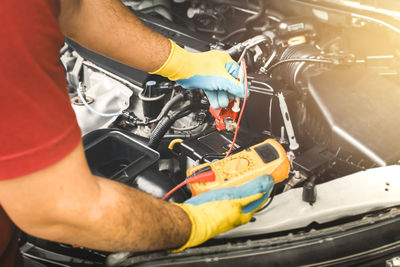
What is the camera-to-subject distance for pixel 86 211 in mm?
724

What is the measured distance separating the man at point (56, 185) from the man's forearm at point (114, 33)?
6 centimetres

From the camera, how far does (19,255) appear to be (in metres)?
0.94

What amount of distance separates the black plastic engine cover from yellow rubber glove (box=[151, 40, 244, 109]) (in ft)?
1.08

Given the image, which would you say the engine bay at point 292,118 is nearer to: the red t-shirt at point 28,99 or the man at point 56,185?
the man at point 56,185

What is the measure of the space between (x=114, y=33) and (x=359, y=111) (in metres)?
0.96

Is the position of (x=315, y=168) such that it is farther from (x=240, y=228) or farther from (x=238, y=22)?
(x=238, y=22)

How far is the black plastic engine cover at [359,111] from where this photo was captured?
113cm

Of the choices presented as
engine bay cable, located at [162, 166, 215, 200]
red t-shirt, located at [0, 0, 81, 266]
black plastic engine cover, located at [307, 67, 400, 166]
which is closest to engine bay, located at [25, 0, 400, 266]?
black plastic engine cover, located at [307, 67, 400, 166]

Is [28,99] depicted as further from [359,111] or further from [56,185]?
[359,111]

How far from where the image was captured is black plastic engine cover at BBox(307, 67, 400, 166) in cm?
113

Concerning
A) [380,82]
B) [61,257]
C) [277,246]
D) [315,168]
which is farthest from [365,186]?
[61,257]

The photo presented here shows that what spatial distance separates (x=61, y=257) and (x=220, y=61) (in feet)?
3.03

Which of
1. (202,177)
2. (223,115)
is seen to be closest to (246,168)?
(202,177)

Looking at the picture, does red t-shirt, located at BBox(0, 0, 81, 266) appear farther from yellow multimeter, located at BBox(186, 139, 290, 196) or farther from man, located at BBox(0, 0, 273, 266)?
yellow multimeter, located at BBox(186, 139, 290, 196)
